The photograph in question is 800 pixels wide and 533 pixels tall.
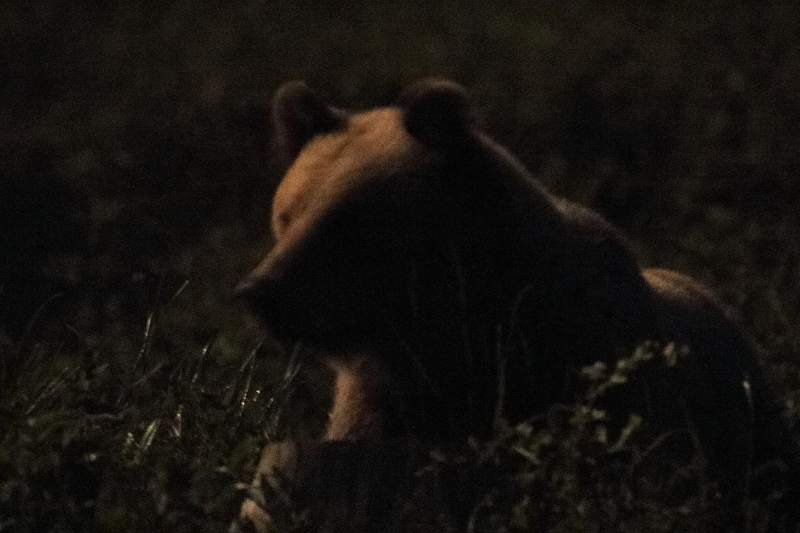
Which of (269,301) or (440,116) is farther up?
(440,116)

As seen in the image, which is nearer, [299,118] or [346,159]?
[346,159]

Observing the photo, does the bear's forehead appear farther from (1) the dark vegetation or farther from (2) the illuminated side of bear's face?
(1) the dark vegetation

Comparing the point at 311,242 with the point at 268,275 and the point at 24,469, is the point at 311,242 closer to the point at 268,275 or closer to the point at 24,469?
the point at 268,275

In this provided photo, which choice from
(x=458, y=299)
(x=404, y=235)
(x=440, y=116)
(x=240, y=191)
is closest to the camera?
(x=458, y=299)

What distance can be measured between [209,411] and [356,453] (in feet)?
1.67

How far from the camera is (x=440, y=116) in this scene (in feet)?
18.9

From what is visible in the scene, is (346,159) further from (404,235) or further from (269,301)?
(269,301)

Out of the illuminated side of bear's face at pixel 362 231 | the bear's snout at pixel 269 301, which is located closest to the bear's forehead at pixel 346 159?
the illuminated side of bear's face at pixel 362 231

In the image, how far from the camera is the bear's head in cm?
550

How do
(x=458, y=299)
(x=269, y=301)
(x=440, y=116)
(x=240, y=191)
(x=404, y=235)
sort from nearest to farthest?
1. (x=269, y=301)
2. (x=458, y=299)
3. (x=404, y=235)
4. (x=440, y=116)
5. (x=240, y=191)

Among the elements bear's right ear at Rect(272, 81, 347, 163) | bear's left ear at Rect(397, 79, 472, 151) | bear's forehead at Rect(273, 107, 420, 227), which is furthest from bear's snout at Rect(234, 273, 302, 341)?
bear's right ear at Rect(272, 81, 347, 163)

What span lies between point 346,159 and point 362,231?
317 mm

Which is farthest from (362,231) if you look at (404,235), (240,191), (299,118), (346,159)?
(240,191)

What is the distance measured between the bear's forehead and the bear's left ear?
59mm
